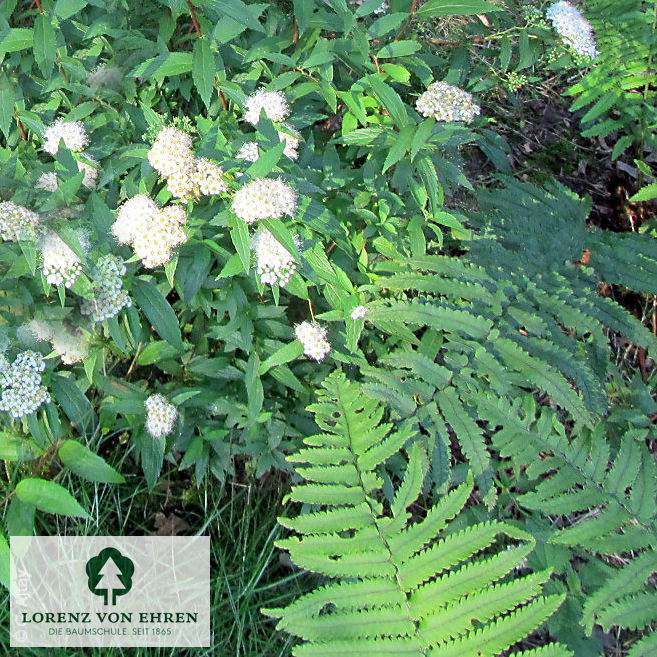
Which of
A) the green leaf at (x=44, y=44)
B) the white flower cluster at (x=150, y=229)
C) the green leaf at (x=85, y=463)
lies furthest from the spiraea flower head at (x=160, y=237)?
the green leaf at (x=85, y=463)

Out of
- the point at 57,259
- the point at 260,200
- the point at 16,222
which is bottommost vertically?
the point at 57,259

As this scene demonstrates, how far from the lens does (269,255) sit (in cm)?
285

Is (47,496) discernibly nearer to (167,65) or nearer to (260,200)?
(260,200)

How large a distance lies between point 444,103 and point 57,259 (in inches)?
74.4

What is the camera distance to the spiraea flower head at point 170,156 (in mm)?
2611

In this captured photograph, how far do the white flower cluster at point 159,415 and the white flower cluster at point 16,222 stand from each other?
1024 millimetres

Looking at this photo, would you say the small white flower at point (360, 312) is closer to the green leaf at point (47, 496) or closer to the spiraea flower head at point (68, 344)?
the spiraea flower head at point (68, 344)

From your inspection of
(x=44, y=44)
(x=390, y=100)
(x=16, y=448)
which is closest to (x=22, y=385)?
(x=16, y=448)

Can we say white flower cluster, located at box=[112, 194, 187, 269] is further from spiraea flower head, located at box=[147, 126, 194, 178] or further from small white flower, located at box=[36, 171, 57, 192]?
small white flower, located at box=[36, 171, 57, 192]

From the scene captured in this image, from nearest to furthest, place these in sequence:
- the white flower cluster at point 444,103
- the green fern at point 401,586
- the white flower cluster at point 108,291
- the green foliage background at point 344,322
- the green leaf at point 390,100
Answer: the green fern at point 401,586 → the green foliage background at point 344,322 → the white flower cluster at point 108,291 → the green leaf at point 390,100 → the white flower cluster at point 444,103

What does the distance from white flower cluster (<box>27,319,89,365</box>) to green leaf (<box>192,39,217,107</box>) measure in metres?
1.26

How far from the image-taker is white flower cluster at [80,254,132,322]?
2840 millimetres

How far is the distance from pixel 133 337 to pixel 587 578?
2.52 m

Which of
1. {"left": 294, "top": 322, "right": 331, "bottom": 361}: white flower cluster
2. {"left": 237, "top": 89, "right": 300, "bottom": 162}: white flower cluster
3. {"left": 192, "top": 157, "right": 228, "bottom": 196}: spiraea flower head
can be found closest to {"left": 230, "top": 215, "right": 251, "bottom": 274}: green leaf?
{"left": 192, "top": 157, "right": 228, "bottom": 196}: spiraea flower head
